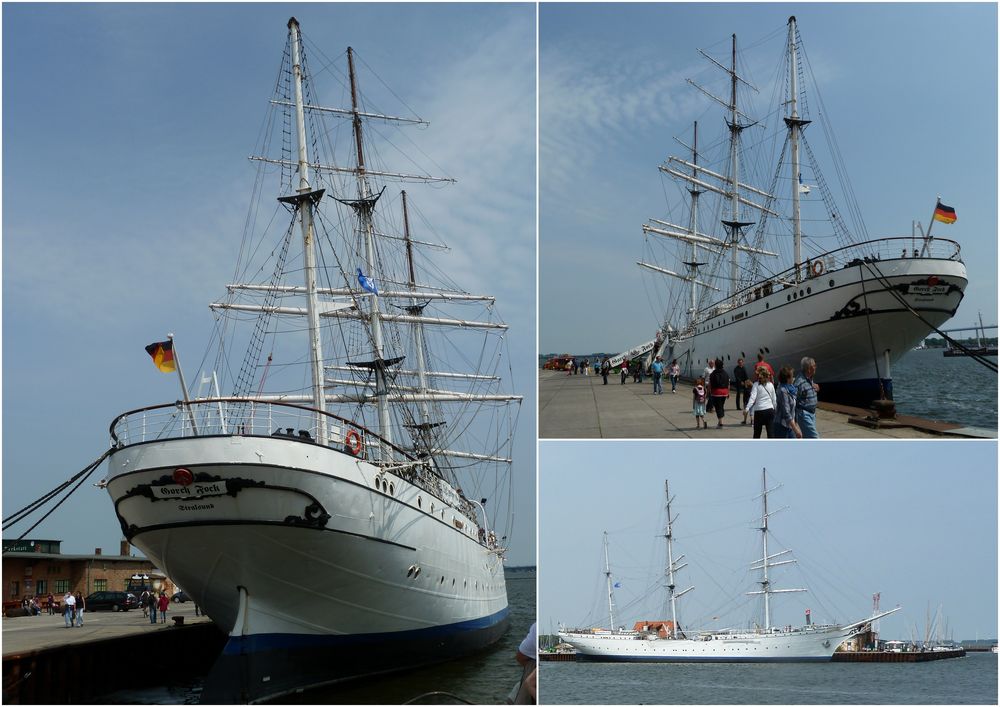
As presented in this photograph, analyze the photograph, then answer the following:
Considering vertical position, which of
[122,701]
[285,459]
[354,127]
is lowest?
[122,701]

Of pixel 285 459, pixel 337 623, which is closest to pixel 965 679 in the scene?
pixel 337 623

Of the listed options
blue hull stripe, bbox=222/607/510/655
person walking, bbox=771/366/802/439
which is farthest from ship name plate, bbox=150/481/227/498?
person walking, bbox=771/366/802/439

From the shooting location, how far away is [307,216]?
59.0 ft

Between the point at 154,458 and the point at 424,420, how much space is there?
66.6 ft

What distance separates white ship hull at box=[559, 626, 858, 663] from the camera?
39.5m

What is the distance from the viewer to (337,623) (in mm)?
15773

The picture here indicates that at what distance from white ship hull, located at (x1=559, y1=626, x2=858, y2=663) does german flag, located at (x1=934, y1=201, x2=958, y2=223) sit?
29.0m

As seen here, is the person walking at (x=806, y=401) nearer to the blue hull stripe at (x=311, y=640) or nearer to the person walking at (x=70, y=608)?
the blue hull stripe at (x=311, y=640)

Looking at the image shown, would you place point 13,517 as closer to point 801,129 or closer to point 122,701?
point 122,701

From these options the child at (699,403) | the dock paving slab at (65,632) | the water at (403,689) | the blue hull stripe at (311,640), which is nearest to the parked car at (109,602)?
the dock paving slab at (65,632)

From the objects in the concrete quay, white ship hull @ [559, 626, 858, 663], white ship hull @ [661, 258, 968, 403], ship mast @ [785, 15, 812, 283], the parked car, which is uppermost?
ship mast @ [785, 15, 812, 283]

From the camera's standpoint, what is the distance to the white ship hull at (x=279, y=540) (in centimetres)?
1382

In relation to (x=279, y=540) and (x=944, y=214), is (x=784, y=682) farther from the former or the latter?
(x=279, y=540)

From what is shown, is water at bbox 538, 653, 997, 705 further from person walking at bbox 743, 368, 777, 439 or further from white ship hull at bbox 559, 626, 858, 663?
person walking at bbox 743, 368, 777, 439
